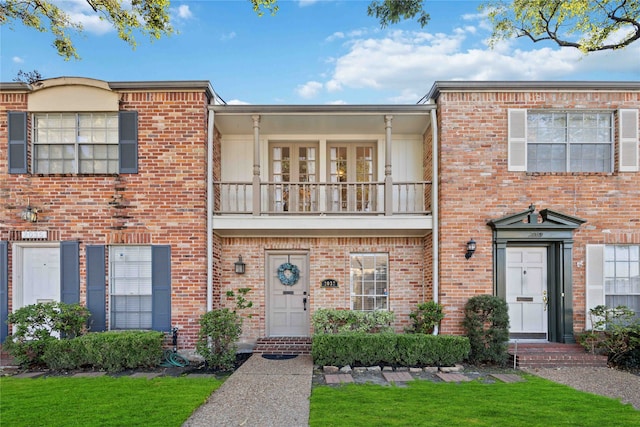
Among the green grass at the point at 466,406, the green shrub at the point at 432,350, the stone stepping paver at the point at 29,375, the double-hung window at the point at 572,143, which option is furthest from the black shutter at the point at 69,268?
the double-hung window at the point at 572,143

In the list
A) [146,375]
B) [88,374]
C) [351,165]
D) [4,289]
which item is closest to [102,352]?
[88,374]

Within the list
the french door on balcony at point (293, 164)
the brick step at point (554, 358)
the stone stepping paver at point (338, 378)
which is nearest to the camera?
the stone stepping paver at point (338, 378)

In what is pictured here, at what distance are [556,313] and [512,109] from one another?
4.57 meters

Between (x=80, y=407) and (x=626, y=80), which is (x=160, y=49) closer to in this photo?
(x=80, y=407)

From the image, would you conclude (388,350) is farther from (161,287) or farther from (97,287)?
(97,287)

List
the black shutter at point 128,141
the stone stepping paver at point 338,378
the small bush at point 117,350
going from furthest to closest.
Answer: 1. the black shutter at point 128,141
2. the small bush at point 117,350
3. the stone stepping paver at point 338,378

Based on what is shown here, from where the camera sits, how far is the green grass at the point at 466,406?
Answer: 4.66m

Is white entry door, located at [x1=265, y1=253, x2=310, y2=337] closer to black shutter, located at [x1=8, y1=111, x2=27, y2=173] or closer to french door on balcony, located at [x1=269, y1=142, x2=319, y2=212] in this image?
french door on balcony, located at [x1=269, y1=142, x2=319, y2=212]

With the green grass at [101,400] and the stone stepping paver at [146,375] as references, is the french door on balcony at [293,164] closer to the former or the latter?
the stone stepping paver at [146,375]

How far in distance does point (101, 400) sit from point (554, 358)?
8111 millimetres

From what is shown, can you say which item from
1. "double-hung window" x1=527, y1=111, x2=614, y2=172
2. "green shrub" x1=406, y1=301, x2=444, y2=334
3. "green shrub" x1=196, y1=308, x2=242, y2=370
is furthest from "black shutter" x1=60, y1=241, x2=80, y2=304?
"double-hung window" x1=527, y1=111, x2=614, y2=172

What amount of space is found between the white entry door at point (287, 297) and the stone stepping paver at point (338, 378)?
249 centimetres

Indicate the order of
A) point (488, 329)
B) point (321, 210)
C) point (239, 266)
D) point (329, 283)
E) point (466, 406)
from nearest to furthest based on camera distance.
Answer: point (466, 406), point (488, 329), point (321, 210), point (239, 266), point (329, 283)

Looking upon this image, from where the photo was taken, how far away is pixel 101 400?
5.35 m
